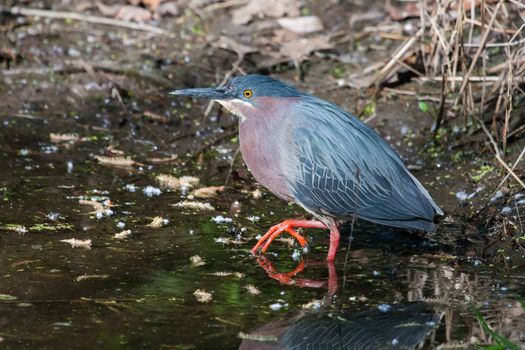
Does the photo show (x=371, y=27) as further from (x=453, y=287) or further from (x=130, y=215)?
(x=453, y=287)

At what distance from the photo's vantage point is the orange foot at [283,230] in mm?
6117

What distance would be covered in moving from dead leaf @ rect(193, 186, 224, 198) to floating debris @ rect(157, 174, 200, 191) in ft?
0.43

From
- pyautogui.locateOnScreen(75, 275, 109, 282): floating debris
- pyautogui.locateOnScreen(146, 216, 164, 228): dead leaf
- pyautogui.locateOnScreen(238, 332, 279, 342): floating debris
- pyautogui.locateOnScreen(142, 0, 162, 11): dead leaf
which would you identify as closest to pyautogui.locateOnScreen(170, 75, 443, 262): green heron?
pyautogui.locateOnScreen(146, 216, 164, 228): dead leaf

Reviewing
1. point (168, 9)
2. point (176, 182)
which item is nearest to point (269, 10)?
point (168, 9)

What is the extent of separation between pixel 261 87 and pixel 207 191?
126 cm

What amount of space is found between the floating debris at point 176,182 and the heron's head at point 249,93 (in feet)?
3.86

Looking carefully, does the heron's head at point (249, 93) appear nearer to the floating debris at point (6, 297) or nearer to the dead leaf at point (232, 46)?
the floating debris at point (6, 297)

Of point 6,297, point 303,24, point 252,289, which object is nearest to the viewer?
point 6,297

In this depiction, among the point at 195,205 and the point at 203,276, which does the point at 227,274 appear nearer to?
the point at 203,276

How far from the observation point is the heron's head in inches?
248

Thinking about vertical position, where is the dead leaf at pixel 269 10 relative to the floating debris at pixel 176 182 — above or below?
above

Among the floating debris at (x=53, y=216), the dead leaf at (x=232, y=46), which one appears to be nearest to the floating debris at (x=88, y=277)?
the floating debris at (x=53, y=216)

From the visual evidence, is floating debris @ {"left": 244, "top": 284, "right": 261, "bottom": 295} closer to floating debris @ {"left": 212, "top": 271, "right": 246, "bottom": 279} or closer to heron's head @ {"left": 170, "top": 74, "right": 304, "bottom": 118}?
floating debris @ {"left": 212, "top": 271, "right": 246, "bottom": 279}

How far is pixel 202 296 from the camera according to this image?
5.20m
